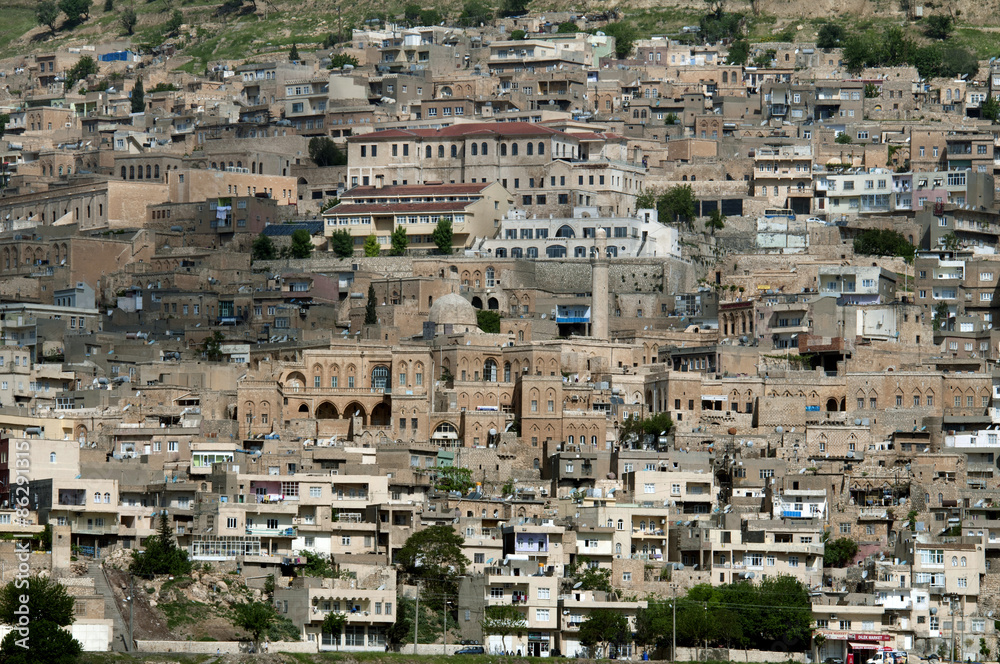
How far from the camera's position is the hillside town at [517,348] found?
62.8 metres

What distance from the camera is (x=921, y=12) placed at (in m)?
136

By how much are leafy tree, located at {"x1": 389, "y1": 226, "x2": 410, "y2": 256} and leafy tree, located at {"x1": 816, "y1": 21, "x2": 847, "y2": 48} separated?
135 feet

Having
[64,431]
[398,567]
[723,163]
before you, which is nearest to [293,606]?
[398,567]

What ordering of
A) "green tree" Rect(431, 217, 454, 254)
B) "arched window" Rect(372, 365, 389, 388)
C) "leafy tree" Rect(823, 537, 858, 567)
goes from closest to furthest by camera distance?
"leafy tree" Rect(823, 537, 858, 567), "arched window" Rect(372, 365, 389, 388), "green tree" Rect(431, 217, 454, 254)

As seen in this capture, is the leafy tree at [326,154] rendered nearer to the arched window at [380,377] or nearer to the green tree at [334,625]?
the arched window at [380,377]

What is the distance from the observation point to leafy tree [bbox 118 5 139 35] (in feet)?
498

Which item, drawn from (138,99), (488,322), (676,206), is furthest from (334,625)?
(138,99)

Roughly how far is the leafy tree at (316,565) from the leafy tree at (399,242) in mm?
33870

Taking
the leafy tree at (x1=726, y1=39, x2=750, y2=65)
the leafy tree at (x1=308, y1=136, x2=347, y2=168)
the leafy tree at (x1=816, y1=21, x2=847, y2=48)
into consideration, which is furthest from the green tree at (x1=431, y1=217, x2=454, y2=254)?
the leafy tree at (x1=816, y1=21, x2=847, y2=48)

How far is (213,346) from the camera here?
8606 centimetres

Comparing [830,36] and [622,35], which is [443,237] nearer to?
[622,35]

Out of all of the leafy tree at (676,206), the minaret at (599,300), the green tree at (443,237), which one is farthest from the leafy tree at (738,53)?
the minaret at (599,300)

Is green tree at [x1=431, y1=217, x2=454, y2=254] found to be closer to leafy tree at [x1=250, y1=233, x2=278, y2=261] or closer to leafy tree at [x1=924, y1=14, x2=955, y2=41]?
leafy tree at [x1=250, y1=233, x2=278, y2=261]

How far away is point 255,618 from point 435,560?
6.45 meters
